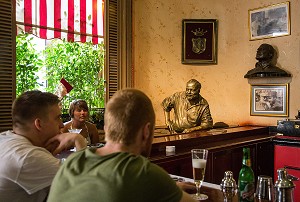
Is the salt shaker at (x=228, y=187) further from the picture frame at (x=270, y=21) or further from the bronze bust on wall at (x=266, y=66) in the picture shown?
the picture frame at (x=270, y=21)

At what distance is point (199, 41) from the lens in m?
6.10

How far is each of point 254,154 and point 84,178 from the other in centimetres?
359

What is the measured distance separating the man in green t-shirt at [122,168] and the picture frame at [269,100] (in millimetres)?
4589

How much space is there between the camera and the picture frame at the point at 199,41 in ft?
19.8

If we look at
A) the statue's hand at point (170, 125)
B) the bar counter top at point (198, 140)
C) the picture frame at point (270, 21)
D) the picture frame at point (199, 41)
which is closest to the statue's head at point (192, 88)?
the statue's hand at point (170, 125)

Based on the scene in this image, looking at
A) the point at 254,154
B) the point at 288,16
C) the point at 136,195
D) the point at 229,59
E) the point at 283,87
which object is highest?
the point at 288,16

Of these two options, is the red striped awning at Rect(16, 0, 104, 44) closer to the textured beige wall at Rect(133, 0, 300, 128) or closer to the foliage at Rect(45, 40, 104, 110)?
the foliage at Rect(45, 40, 104, 110)

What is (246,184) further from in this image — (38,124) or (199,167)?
(38,124)

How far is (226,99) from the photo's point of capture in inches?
235

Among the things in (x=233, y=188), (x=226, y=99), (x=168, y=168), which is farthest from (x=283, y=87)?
(x=233, y=188)

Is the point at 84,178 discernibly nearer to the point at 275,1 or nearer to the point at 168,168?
the point at 168,168

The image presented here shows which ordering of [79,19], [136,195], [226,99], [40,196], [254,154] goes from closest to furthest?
[136,195]
[40,196]
[254,154]
[79,19]
[226,99]

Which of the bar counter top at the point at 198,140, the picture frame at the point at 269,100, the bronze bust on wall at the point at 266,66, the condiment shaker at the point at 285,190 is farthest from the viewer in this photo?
the picture frame at the point at 269,100

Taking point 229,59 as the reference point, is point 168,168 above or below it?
below
